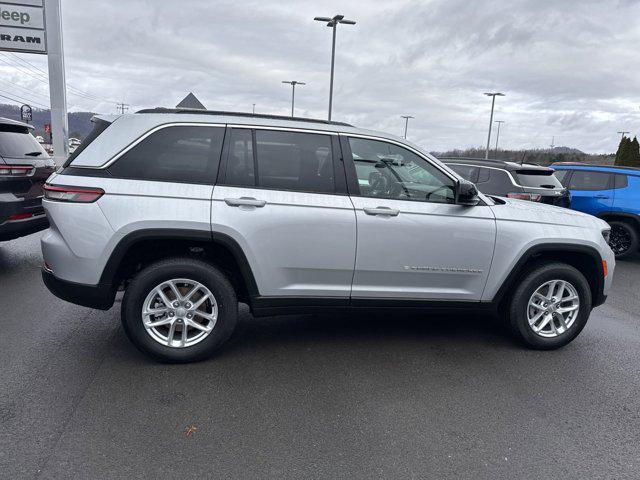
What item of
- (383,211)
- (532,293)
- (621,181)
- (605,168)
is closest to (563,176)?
(605,168)

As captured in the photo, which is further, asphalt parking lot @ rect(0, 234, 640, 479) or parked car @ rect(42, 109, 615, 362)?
parked car @ rect(42, 109, 615, 362)

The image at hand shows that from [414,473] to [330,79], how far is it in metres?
22.2

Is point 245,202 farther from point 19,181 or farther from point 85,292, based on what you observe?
point 19,181

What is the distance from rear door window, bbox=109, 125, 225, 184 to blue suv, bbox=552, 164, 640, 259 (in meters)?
8.20

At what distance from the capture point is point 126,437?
2.89 meters

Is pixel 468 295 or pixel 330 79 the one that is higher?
pixel 330 79

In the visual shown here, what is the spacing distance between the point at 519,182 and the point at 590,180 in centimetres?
200

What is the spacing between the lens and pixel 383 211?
3939mm

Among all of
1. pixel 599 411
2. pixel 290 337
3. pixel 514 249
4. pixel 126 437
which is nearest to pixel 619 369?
pixel 599 411

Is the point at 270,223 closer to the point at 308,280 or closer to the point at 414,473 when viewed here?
the point at 308,280

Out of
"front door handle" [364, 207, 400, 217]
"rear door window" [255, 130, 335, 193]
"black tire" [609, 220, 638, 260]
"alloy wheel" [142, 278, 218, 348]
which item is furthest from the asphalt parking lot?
"black tire" [609, 220, 638, 260]

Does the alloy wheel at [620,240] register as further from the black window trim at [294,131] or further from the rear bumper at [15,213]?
the rear bumper at [15,213]

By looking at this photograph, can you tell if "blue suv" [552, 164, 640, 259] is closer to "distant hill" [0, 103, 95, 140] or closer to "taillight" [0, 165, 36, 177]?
"distant hill" [0, 103, 95, 140]

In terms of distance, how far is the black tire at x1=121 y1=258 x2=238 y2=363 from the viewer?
3680mm
